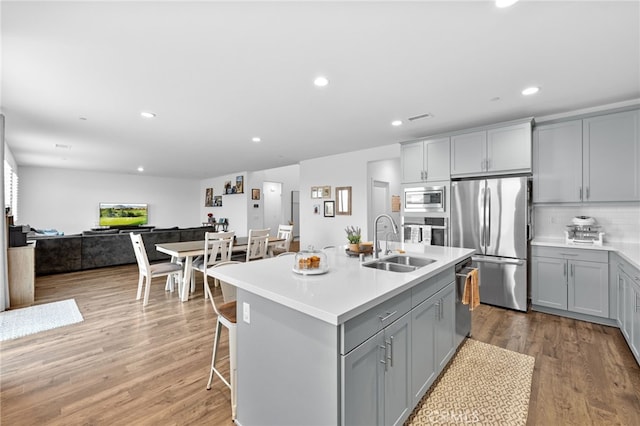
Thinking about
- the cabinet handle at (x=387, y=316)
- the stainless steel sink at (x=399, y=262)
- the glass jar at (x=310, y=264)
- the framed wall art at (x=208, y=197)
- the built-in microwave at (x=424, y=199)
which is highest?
the framed wall art at (x=208, y=197)

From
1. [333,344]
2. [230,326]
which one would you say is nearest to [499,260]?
[333,344]

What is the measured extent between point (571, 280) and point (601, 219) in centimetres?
90

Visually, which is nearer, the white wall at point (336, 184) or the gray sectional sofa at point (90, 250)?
the gray sectional sofa at point (90, 250)

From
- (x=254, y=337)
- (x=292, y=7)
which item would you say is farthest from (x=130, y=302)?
(x=292, y=7)

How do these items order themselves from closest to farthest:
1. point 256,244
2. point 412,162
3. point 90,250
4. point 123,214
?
point 412,162 < point 256,244 < point 90,250 < point 123,214

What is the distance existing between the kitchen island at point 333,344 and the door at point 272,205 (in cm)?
823

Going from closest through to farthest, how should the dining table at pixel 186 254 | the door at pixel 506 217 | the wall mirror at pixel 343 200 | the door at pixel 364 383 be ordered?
1. the door at pixel 364 383
2. the door at pixel 506 217
3. the dining table at pixel 186 254
4. the wall mirror at pixel 343 200

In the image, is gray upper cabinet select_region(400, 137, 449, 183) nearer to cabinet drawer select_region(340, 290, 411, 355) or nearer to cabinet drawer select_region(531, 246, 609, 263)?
cabinet drawer select_region(531, 246, 609, 263)

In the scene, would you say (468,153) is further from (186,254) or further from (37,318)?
(37,318)

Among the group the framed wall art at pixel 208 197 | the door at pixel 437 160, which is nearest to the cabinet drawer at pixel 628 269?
the door at pixel 437 160

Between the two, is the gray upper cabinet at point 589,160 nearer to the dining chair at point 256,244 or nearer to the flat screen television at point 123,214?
the dining chair at point 256,244

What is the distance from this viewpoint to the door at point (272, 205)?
10.1 m

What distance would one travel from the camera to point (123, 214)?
9461 millimetres

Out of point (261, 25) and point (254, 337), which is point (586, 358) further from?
point (261, 25)
